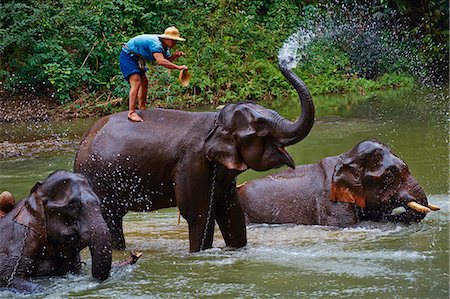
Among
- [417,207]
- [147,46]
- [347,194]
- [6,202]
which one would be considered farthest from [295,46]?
[6,202]

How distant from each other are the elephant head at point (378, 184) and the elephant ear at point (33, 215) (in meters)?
3.71

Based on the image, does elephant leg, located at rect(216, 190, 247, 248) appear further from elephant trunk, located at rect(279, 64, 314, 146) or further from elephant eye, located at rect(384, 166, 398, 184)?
elephant eye, located at rect(384, 166, 398, 184)

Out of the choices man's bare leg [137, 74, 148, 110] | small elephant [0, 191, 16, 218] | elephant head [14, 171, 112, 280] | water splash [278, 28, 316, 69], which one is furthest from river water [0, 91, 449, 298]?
water splash [278, 28, 316, 69]

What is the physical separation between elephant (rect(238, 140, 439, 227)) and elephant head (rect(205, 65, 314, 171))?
5.03 feet

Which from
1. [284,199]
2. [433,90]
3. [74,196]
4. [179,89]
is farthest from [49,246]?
[433,90]

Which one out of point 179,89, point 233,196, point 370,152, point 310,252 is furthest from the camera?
point 179,89

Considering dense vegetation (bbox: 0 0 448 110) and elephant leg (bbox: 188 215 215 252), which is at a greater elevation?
dense vegetation (bbox: 0 0 448 110)

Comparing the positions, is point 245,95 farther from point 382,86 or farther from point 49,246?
point 49,246

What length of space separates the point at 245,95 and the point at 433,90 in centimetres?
428

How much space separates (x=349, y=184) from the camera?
990 cm

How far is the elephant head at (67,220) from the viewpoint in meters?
6.89

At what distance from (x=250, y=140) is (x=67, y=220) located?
2.13 metres

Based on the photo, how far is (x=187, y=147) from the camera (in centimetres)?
889

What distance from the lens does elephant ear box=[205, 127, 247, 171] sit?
860cm
